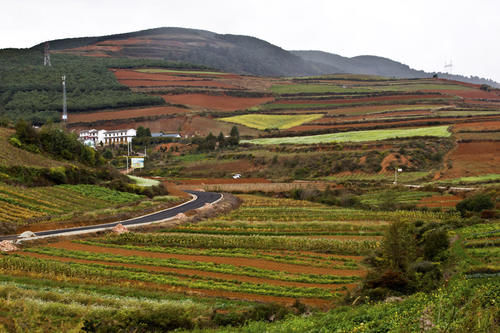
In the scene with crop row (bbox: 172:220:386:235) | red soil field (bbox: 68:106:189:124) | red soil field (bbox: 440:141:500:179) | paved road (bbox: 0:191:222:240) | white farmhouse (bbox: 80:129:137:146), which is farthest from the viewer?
Answer: red soil field (bbox: 68:106:189:124)

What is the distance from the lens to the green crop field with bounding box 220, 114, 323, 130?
436ft

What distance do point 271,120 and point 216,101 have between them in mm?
26098

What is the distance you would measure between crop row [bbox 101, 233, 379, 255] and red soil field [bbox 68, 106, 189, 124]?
107848 mm

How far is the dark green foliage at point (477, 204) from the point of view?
42344mm

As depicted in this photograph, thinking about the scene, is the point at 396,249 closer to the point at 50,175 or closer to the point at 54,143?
the point at 50,175

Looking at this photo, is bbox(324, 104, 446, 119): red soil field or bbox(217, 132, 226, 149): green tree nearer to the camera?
bbox(217, 132, 226, 149): green tree

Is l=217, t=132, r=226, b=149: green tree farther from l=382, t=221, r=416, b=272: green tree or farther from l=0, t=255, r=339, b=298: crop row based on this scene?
l=382, t=221, r=416, b=272: green tree

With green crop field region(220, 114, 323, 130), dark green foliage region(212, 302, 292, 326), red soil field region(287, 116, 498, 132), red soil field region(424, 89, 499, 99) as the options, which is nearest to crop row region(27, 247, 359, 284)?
dark green foliage region(212, 302, 292, 326)

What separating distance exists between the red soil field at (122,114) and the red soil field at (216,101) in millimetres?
8577

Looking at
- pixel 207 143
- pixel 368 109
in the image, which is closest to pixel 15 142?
pixel 207 143

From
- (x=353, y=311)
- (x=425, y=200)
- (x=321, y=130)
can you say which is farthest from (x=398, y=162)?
(x=353, y=311)

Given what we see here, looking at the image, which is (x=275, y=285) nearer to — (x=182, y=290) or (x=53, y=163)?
(x=182, y=290)

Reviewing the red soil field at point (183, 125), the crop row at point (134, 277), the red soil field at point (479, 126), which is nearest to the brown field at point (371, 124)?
the red soil field at point (479, 126)

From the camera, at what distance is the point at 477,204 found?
42500 millimetres
